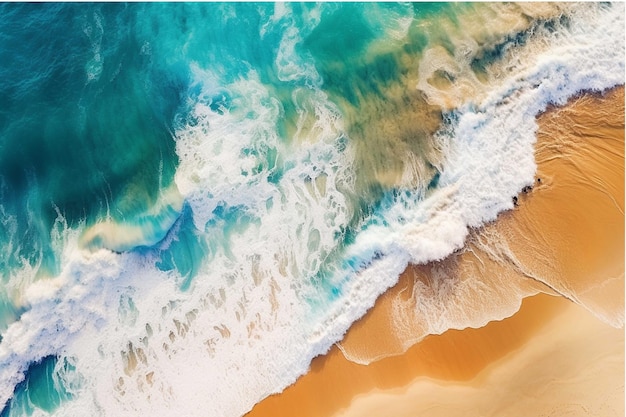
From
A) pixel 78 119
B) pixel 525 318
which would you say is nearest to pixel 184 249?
pixel 78 119

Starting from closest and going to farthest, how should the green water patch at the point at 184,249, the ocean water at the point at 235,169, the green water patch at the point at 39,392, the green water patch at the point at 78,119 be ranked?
1. the ocean water at the point at 235,169
2. the green water patch at the point at 39,392
3. the green water patch at the point at 184,249
4. the green water patch at the point at 78,119

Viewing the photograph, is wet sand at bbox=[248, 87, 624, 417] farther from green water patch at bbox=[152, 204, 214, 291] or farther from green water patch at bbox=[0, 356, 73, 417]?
green water patch at bbox=[0, 356, 73, 417]

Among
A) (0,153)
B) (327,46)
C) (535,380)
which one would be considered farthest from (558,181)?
(0,153)

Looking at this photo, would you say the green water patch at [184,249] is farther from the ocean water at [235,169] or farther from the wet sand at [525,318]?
the wet sand at [525,318]

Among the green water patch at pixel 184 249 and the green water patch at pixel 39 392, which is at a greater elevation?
the green water patch at pixel 184 249

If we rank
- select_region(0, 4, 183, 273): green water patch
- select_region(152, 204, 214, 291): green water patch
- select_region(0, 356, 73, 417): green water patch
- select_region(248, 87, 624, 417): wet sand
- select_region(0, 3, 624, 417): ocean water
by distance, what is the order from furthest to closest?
select_region(0, 4, 183, 273): green water patch
select_region(152, 204, 214, 291): green water patch
select_region(0, 356, 73, 417): green water patch
select_region(0, 3, 624, 417): ocean water
select_region(248, 87, 624, 417): wet sand

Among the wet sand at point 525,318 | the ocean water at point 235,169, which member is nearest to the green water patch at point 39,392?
the ocean water at point 235,169

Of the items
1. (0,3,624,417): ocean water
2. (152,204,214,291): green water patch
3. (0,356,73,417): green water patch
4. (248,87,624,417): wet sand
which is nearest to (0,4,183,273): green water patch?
(0,3,624,417): ocean water
